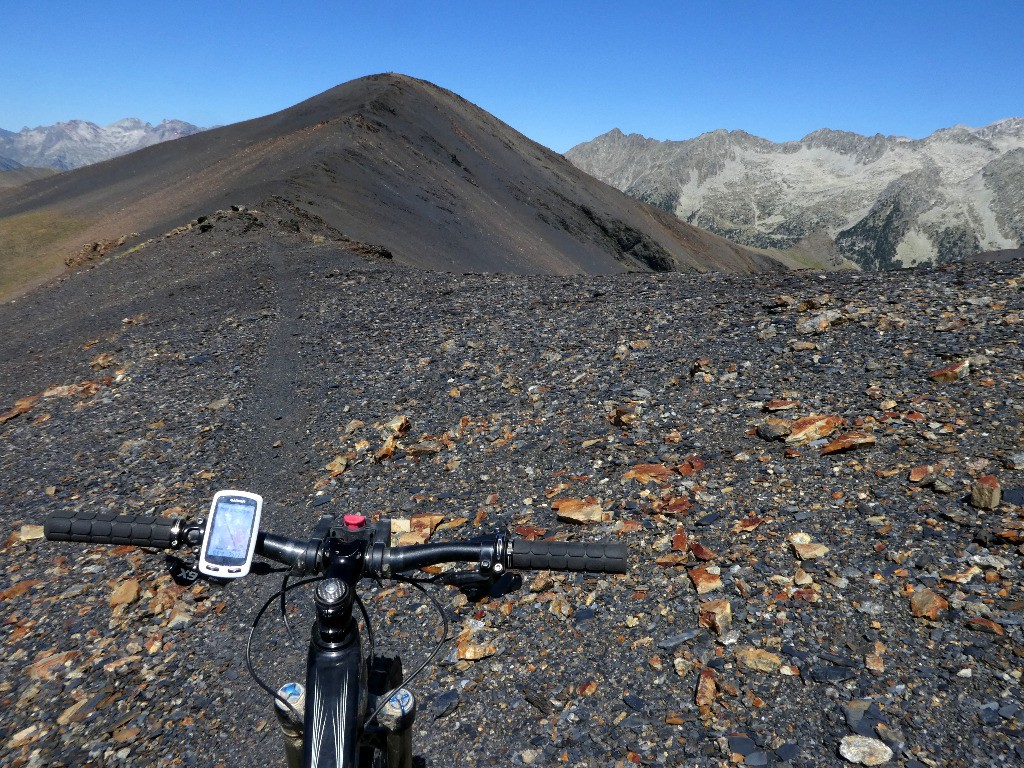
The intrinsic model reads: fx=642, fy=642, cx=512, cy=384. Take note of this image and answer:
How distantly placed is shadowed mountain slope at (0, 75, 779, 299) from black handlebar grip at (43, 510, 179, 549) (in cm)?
2864

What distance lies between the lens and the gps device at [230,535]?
2742 mm

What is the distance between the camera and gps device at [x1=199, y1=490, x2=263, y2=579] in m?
2.74

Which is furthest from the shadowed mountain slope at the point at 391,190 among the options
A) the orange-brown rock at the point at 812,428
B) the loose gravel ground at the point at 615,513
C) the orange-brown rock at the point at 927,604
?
the orange-brown rock at the point at 927,604

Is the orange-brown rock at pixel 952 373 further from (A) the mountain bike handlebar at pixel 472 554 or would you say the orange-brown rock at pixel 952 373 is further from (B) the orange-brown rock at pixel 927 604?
(A) the mountain bike handlebar at pixel 472 554

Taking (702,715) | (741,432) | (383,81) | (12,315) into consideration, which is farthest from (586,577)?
(383,81)

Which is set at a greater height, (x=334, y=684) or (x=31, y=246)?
(x=31, y=246)

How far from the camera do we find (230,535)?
9.08 feet

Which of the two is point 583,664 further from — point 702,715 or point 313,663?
point 313,663

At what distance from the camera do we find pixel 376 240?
3497cm

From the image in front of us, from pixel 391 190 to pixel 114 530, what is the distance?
45.4m

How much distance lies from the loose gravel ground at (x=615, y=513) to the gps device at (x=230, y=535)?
45.3 inches

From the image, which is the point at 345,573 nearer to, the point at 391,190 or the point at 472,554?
the point at 472,554

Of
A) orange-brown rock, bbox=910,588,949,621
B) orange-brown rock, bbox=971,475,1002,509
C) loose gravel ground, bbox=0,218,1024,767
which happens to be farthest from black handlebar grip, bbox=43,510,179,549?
orange-brown rock, bbox=971,475,1002,509

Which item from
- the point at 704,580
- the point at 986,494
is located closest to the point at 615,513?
the point at 704,580
